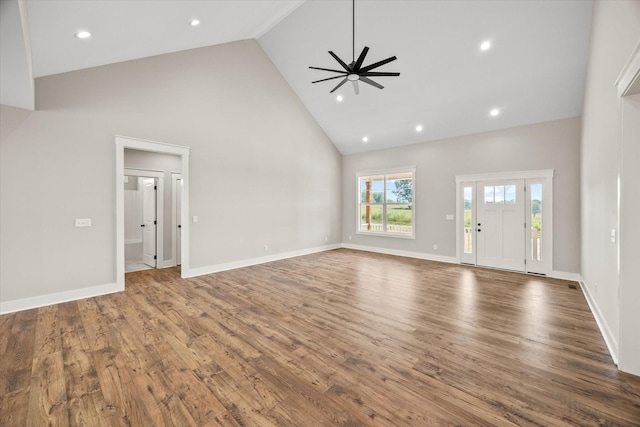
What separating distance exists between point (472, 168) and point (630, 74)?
4.31m

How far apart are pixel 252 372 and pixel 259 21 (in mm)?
5606

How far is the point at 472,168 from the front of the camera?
19.9 ft

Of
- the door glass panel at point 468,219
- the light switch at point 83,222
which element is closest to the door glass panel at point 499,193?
the door glass panel at point 468,219

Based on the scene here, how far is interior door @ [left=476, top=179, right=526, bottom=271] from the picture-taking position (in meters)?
5.46

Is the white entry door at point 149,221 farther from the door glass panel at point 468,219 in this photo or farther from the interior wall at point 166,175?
the door glass panel at point 468,219

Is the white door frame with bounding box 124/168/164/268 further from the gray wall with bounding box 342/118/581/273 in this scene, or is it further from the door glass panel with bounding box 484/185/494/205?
the door glass panel with bounding box 484/185/494/205

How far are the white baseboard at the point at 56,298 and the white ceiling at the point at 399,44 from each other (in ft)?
8.44

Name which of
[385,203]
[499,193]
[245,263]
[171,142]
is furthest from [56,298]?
[499,193]

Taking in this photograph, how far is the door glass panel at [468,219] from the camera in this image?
240 inches

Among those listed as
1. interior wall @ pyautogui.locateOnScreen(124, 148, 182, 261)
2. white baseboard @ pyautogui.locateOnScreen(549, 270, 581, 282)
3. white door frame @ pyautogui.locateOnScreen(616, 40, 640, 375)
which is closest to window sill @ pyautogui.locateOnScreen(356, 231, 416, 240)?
white baseboard @ pyautogui.locateOnScreen(549, 270, 581, 282)

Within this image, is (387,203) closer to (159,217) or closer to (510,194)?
(510,194)

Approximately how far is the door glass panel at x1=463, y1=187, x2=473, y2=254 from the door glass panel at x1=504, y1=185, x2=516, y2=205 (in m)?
0.66

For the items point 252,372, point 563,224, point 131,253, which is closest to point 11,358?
point 252,372

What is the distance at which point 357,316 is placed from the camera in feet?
10.6
